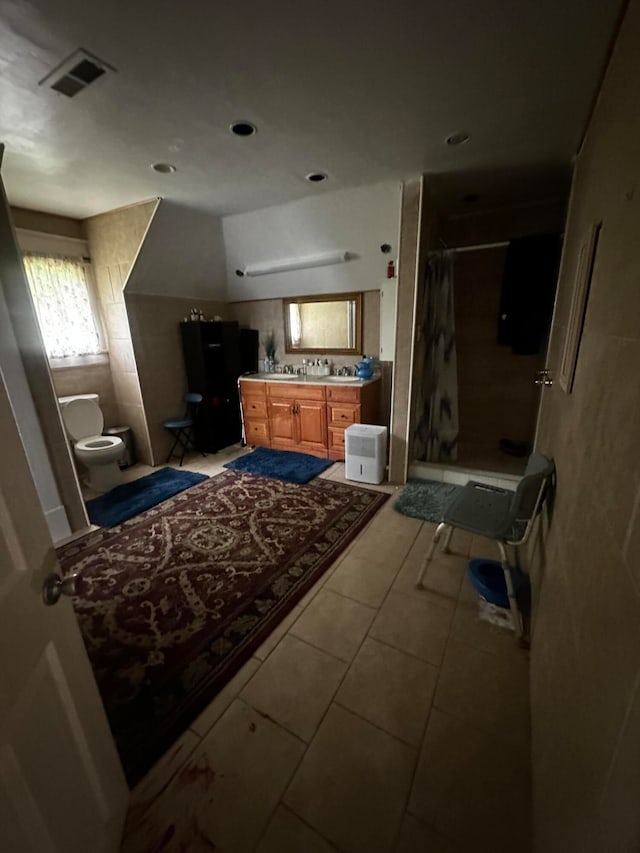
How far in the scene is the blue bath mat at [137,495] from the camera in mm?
2748

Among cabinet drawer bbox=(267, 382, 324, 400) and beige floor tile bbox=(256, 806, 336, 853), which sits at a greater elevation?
cabinet drawer bbox=(267, 382, 324, 400)

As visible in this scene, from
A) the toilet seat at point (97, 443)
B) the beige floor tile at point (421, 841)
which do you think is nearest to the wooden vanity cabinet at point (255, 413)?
the toilet seat at point (97, 443)

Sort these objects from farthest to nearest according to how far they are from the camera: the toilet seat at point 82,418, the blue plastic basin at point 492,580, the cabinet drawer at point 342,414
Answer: the cabinet drawer at point 342,414 → the toilet seat at point 82,418 → the blue plastic basin at point 492,580

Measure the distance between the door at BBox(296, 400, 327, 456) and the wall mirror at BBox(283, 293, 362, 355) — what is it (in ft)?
2.46

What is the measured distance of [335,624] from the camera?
1692mm

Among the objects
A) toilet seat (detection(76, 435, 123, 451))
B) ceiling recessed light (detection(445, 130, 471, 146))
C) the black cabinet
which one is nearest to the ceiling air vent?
ceiling recessed light (detection(445, 130, 471, 146))

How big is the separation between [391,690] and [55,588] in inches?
51.7

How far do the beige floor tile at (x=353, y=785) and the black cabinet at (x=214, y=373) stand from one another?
3327 millimetres

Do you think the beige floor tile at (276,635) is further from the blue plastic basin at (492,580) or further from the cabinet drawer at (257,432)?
the cabinet drawer at (257,432)

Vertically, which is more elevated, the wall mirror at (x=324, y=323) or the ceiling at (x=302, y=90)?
the ceiling at (x=302, y=90)

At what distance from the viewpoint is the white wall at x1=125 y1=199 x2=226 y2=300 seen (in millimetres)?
3146

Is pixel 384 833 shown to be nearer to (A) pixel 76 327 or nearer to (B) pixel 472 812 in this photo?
(B) pixel 472 812

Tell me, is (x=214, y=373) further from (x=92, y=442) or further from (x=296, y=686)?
(x=296, y=686)

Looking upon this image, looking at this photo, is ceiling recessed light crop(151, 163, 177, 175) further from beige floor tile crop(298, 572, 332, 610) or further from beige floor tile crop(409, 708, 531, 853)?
beige floor tile crop(409, 708, 531, 853)
